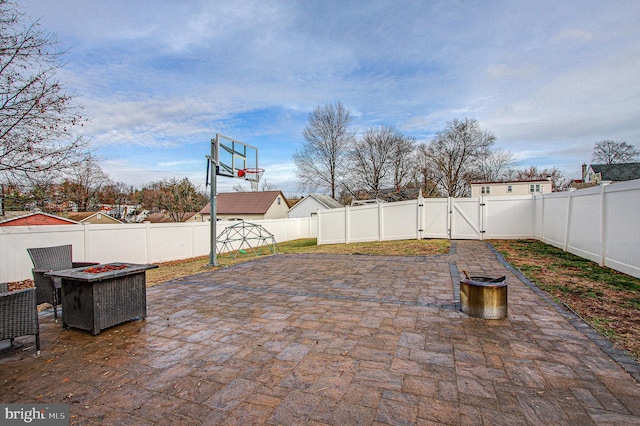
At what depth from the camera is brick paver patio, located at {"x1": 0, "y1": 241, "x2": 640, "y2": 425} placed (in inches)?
77.3

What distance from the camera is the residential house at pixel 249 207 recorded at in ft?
108

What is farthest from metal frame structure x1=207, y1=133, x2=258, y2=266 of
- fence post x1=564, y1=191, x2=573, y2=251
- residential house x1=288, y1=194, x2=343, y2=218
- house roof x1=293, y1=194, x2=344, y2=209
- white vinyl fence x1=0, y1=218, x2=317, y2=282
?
residential house x1=288, y1=194, x2=343, y2=218

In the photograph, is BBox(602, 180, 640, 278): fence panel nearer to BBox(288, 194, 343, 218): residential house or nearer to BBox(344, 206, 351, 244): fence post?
BBox(344, 206, 351, 244): fence post

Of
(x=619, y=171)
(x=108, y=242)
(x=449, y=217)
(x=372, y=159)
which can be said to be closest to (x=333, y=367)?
(x=108, y=242)

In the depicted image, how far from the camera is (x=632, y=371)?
238cm

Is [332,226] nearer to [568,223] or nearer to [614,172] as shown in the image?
[568,223]

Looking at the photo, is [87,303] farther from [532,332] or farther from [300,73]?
[300,73]

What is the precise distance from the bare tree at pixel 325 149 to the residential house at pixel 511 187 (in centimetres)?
1369

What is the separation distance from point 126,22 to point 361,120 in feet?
79.6

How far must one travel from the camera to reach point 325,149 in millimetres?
30875

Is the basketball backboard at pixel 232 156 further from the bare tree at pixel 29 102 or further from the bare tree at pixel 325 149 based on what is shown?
the bare tree at pixel 325 149

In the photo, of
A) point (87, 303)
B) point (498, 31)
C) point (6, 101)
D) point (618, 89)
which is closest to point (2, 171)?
point (6, 101)

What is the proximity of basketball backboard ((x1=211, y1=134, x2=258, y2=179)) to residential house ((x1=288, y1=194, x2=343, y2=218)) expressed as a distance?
18.7 meters

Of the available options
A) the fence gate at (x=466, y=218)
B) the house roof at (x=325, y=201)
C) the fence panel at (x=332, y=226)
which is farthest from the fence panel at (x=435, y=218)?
the house roof at (x=325, y=201)
